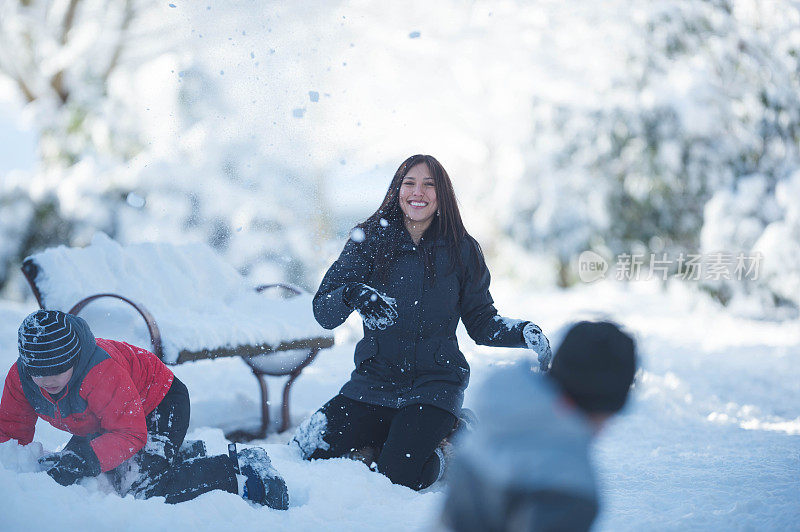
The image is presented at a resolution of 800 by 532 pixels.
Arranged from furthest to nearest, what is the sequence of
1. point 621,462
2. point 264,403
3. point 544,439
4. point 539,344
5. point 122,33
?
point 122,33, point 264,403, point 621,462, point 539,344, point 544,439

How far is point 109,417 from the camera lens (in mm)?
2008

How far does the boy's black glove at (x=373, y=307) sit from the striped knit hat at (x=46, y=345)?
2.93ft

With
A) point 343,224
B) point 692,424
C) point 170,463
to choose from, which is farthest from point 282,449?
point 343,224

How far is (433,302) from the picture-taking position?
2.54 metres

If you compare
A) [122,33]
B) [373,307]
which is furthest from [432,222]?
[122,33]

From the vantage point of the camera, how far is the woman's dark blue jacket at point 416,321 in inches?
99.0

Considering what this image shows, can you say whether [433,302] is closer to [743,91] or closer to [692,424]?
[692,424]

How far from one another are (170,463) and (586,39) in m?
6.90

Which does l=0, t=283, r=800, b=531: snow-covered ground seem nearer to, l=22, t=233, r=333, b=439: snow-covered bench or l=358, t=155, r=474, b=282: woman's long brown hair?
l=22, t=233, r=333, b=439: snow-covered bench

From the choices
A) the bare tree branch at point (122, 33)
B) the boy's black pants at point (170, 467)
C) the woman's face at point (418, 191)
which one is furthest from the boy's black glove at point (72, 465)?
the bare tree branch at point (122, 33)

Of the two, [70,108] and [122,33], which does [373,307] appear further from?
[122,33]

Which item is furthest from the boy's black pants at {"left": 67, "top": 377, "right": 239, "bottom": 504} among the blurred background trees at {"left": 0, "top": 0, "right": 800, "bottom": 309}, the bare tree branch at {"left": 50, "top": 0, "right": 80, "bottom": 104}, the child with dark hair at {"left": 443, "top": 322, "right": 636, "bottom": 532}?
the bare tree branch at {"left": 50, "top": 0, "right": 80, "bottom": 104}

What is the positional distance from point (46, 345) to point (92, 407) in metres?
0.25

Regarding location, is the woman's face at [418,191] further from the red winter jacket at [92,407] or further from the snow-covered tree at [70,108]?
the snow-covered tree at [70,108]
